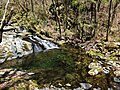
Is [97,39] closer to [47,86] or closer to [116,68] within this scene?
[116,68]

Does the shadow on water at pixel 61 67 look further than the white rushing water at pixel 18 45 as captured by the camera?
No

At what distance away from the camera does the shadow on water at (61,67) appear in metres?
9.73

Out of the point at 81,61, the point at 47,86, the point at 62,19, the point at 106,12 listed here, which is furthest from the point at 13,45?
the point at 106,12

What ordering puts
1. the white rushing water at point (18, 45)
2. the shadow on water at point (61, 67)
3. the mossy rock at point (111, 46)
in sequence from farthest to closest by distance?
the mossy rock at point (111, 46), the white rushing water at point (18, 45), the shadow on water at point (61, 67)

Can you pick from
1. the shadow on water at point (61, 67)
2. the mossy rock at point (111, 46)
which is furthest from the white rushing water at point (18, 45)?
the mossy rock at point (111, 46)

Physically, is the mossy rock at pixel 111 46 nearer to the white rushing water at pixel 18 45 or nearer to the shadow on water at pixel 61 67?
the shadow on water at pixel 61 67

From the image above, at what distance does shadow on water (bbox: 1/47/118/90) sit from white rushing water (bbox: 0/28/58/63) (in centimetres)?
78

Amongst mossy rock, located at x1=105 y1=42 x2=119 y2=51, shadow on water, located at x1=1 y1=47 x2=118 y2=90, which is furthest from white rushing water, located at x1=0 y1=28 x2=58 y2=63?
mossy rock, located at x1=105 y1=42 x2=119 y2=51

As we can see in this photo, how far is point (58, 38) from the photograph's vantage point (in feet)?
64.9

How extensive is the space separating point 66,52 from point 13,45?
4129 mm

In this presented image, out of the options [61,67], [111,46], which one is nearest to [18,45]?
[61,67]

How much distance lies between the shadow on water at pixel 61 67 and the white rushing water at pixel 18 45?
2.55 feet

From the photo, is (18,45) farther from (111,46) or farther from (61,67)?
(111,46)

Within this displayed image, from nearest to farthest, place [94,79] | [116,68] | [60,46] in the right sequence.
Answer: [94,79], [116,68], [60,46]
